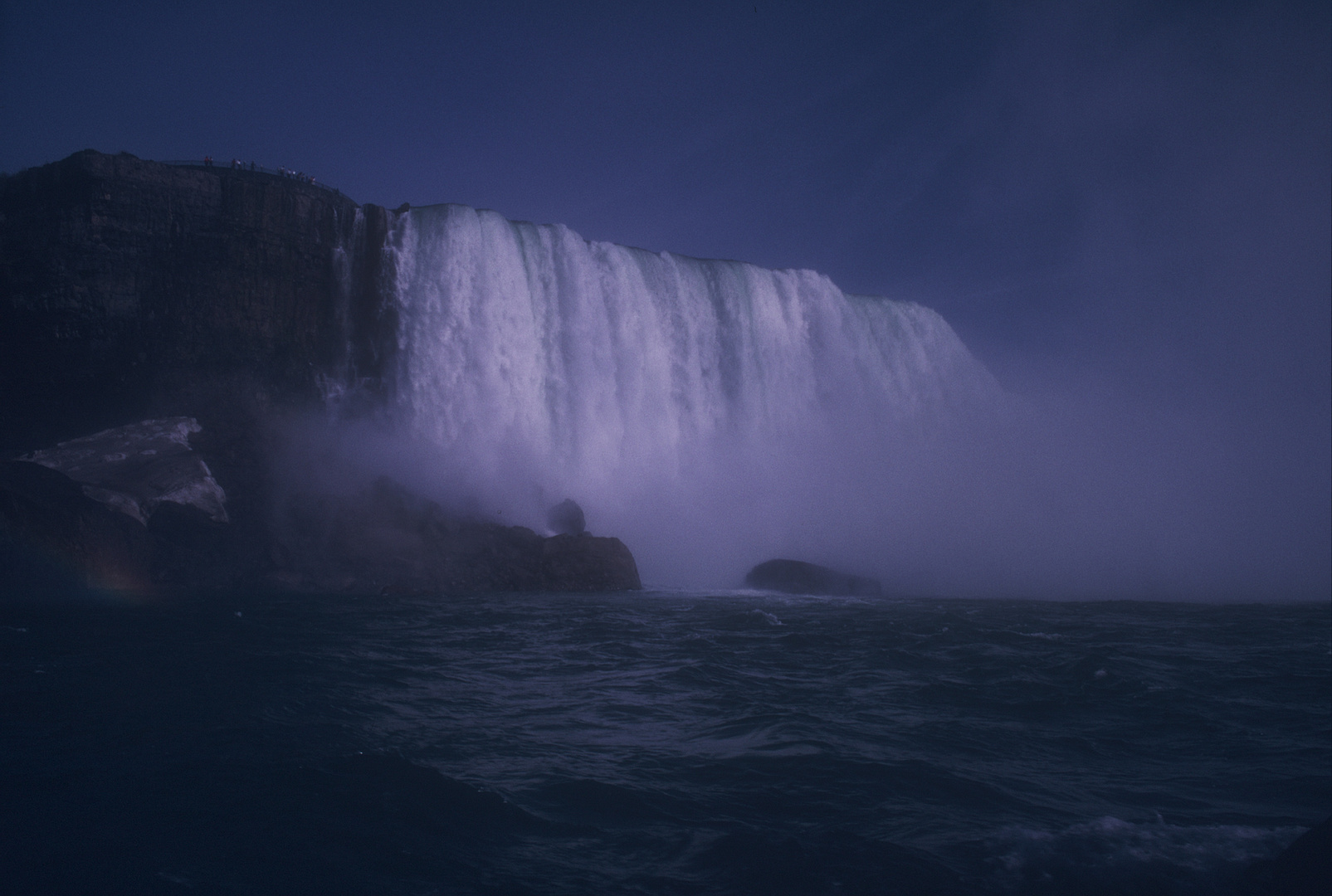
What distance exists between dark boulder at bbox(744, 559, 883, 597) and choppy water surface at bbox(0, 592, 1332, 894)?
1333 centimetres

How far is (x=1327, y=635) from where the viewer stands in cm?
1273

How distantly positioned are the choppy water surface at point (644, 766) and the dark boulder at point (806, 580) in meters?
13.3

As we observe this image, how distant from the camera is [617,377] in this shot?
27.6 meters

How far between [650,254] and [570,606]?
1795 cm

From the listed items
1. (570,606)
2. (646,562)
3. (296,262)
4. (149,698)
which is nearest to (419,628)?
(570,606)

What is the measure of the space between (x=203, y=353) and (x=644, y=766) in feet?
76.8

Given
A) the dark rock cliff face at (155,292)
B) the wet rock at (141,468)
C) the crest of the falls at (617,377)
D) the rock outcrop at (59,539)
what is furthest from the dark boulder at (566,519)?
the rock outcrop at (59,539)

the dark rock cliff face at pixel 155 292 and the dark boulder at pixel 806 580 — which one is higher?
the dark rock cliff face at pixel 155 292

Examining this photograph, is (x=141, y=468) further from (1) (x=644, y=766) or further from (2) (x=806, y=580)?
(1) (x=644, y=766)

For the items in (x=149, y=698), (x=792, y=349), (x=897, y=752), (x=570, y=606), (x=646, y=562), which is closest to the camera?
(x=897, y=752)

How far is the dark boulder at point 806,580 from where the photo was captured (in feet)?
78.3

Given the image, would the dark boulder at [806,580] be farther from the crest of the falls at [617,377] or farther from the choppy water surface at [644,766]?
the choppy water surface at [644,766]

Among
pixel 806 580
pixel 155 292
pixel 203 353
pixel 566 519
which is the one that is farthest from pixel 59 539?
pixel 806 580

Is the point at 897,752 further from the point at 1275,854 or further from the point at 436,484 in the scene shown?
the point at 436,484
